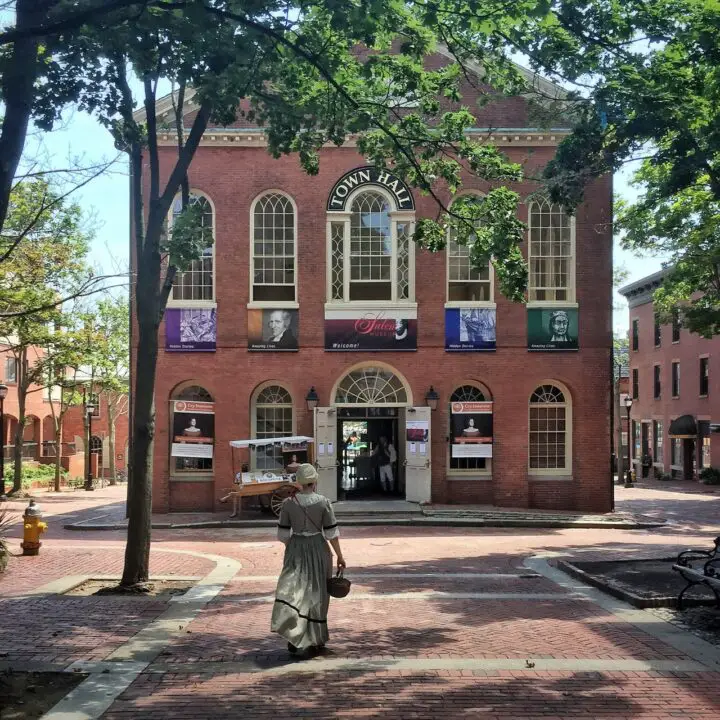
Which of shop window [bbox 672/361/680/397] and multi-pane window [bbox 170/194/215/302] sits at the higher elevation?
multi-pane window [bbox 170/194/215/302]

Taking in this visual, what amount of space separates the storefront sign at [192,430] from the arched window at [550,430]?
8595 mm

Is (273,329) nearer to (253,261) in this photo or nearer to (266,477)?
(253,261)

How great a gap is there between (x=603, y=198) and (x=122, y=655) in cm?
1966

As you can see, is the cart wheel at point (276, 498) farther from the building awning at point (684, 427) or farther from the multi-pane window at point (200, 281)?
the building awning at point (684, 427)

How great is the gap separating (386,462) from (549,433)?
4.61m

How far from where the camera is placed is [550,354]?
2419 centimetres

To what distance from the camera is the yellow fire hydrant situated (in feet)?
50.9

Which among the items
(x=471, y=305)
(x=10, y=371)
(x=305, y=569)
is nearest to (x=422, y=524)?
(x=471, y=305)

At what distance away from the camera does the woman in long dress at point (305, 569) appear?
809cm

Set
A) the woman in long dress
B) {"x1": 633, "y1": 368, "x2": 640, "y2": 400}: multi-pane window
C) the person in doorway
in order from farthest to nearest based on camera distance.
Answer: {"x1": 633, "y1": 368, "x2": 640, "y2": 400}: multi-pane window < the person in doorway < the woman in long dress

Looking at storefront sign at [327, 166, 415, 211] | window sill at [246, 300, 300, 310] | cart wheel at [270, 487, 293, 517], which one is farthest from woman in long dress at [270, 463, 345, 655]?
storefront sign at [327, 166, 415, 211]

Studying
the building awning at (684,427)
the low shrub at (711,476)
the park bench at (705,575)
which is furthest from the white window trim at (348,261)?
the building awning at (684,427)

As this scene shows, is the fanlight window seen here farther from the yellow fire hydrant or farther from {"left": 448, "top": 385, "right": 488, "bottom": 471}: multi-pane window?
the yellow fire hydrant

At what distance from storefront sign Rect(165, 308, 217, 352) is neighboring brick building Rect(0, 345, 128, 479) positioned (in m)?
19.8
